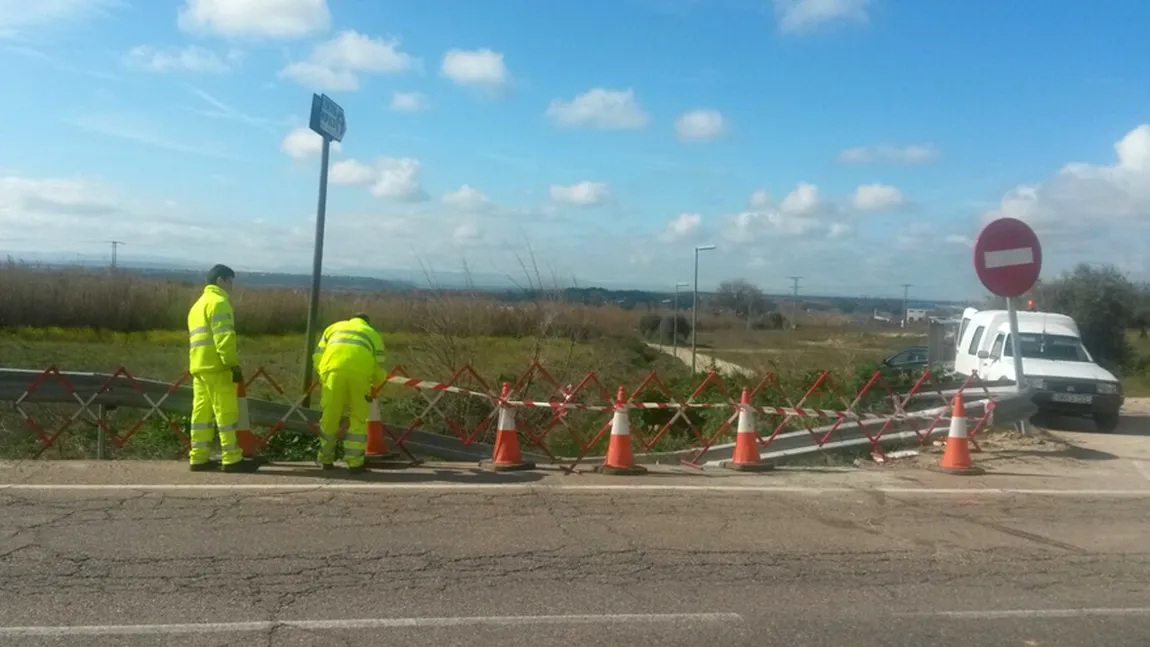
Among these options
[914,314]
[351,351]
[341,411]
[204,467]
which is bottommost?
[204,467]

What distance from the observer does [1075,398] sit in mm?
14508

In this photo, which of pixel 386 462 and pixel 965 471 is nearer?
pixel 386 462

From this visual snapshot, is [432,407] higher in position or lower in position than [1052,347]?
lower

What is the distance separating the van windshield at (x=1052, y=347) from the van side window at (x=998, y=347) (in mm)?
134

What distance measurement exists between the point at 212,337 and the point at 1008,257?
8964mm

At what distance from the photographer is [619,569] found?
6.43 m

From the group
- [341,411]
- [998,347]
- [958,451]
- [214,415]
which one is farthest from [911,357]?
[214,415]

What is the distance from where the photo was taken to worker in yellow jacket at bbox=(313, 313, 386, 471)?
30.2 ft

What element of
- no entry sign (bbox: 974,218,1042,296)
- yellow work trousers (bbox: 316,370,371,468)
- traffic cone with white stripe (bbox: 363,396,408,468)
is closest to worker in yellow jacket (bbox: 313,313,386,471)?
yellow work trousers (bbox: 316,370,371,468)

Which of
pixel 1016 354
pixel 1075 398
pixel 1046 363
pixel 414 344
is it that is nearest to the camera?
pixel 1016 354

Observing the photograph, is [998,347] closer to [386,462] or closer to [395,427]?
[395,427]

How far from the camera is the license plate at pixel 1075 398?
47.5 feet

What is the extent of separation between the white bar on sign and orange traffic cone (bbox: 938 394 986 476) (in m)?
2.01

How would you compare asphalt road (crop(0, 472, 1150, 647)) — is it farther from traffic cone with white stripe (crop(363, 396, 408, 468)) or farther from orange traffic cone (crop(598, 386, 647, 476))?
traffic cone with white stripe (crop(363, 396, 408, 468))
